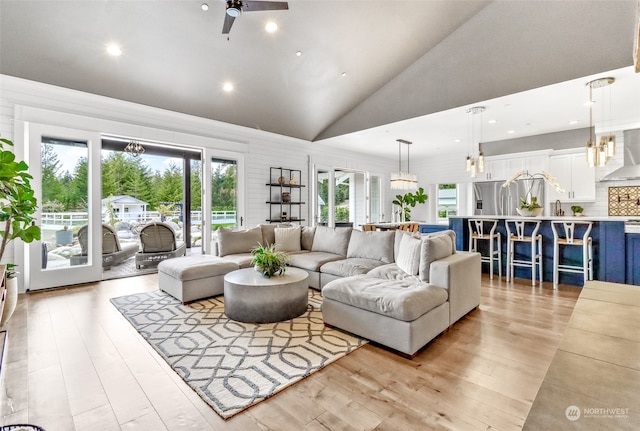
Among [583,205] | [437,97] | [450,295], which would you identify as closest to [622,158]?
[583,205]

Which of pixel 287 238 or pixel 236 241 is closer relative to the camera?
pixel 236 241

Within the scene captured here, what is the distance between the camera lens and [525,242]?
523cm

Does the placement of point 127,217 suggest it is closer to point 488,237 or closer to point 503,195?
point 488,237

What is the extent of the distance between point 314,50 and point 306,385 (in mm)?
4588

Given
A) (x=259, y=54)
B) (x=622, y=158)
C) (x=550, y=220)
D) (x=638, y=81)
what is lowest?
(x=550, y=220)

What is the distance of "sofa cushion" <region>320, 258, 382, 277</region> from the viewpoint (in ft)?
12.9

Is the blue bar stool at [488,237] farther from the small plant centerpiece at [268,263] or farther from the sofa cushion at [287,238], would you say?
the small plant centerpiece at [268,263]

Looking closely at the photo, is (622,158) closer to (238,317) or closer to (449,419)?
(449,419)

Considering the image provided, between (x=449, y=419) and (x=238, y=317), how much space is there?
2167 millimetres

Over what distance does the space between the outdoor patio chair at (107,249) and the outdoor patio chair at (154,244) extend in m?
0.42

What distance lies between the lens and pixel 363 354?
8.36 feet

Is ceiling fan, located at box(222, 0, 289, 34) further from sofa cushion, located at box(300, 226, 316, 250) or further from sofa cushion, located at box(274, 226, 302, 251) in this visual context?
sofa cushion, located at box(300, 226, 316, 250)

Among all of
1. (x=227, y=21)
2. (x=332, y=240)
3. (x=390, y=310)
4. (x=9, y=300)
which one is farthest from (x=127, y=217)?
(x=390, y=310)

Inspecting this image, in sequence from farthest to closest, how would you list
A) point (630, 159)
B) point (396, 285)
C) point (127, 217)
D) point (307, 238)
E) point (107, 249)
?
point (127, 217), point (630, 159), point (107, 249), point (307, 238), point (396, 285)
